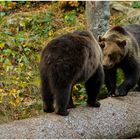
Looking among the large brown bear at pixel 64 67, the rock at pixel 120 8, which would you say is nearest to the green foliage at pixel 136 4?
the rock at pixel 120 8

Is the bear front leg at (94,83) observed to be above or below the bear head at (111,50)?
below

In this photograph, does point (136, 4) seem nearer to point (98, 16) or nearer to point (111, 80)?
point (98, 16)

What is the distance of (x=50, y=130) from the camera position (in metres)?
5.98

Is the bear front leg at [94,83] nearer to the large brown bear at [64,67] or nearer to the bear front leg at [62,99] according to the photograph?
the large brown bear at [64,67]

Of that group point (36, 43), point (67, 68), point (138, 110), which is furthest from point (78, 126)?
point (36, 43)

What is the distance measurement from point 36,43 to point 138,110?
171 inches

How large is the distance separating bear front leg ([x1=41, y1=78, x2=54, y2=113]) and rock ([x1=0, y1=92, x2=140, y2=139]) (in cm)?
27

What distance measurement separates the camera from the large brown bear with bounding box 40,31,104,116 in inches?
245

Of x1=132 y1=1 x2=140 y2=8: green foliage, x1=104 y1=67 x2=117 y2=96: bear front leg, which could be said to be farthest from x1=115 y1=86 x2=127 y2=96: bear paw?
x1=132 y1=1 x2=140 y2=8: green foliage

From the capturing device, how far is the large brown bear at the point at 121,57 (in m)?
7.82

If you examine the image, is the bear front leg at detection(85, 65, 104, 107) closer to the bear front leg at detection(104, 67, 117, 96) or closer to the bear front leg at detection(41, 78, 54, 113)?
the bear front leg at detection(41, 78, 54, 113)

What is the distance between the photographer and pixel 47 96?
6.58 meters

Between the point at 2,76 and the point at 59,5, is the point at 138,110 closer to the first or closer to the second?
the point at 2,76

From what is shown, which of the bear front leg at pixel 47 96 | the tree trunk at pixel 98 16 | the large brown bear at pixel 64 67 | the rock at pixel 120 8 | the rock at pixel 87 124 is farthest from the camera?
the rock at pixel 120 8
